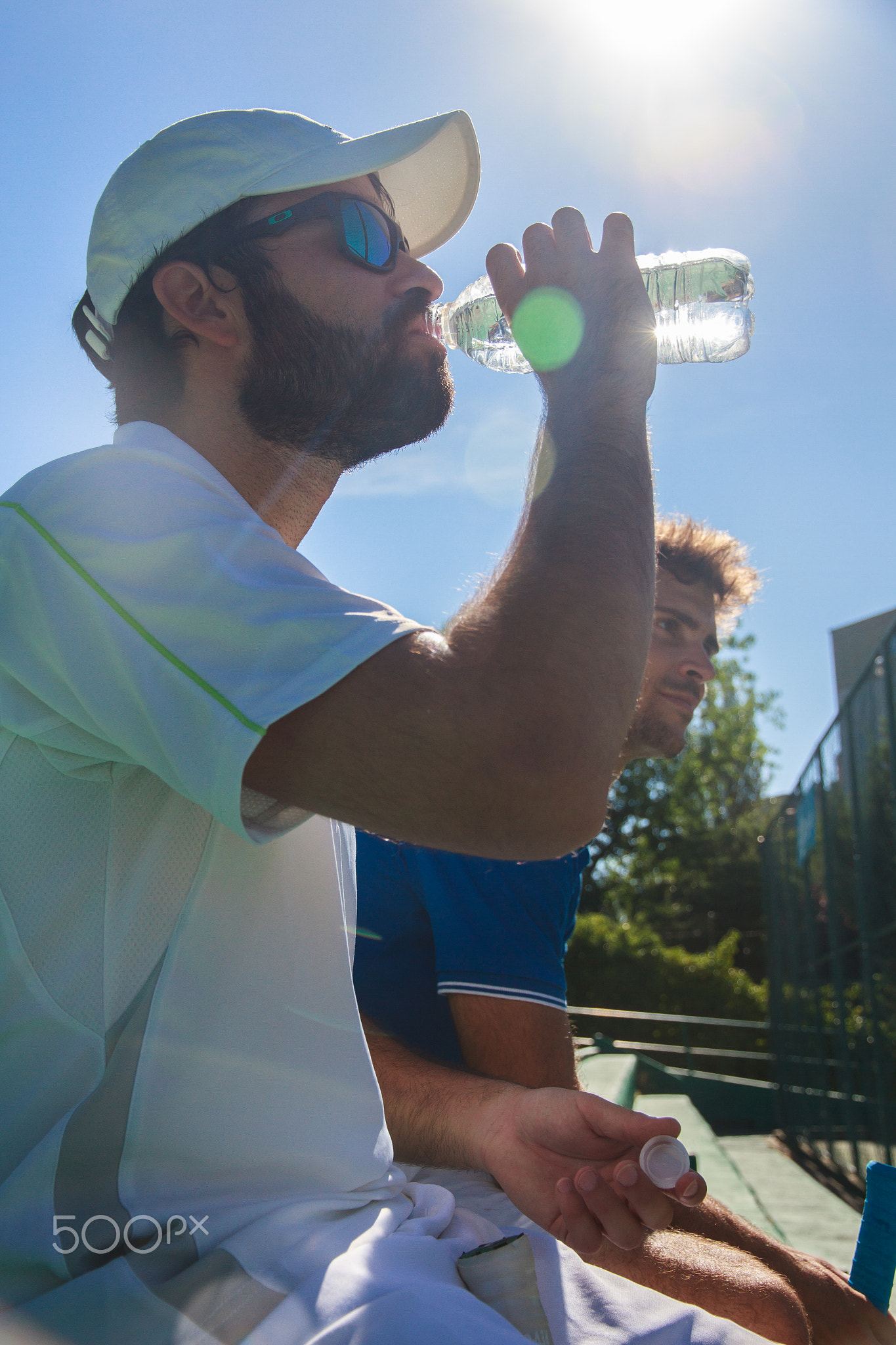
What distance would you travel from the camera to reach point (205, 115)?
5.27ft

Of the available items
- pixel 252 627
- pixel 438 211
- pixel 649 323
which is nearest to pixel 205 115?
pixel 438 211

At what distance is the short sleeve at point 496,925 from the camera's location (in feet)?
6.66

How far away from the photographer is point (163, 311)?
165 centimetres

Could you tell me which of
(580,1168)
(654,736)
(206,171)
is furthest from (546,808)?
(654,736)

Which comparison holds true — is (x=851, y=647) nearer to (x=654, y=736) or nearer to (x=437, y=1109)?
(x=654, y=736)

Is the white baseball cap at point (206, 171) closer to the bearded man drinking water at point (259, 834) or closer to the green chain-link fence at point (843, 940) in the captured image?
the bearded man drinking water at point (259, 834)

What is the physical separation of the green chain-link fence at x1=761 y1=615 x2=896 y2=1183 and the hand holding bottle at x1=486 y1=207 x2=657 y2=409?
187 inches

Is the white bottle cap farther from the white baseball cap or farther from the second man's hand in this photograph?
the white baseball cap

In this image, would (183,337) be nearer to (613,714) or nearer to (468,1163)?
(613,714)

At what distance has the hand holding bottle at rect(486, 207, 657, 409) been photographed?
1.26 m

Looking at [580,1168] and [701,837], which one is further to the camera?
[701,837]

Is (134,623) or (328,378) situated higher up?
(328,378)

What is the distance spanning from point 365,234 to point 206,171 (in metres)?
0.29

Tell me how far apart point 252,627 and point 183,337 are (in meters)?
0.92
